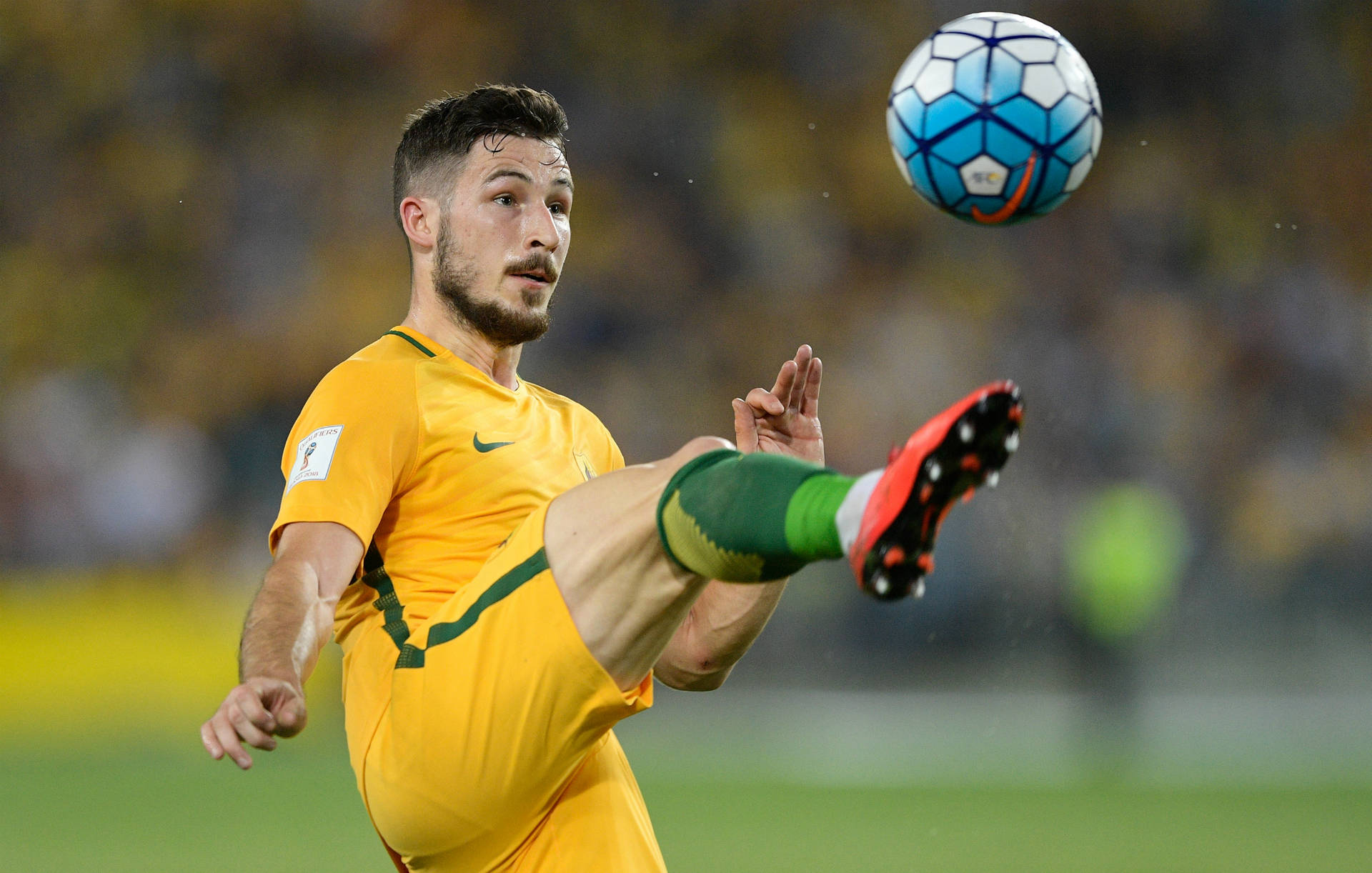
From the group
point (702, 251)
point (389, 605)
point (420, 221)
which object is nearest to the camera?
point (389, 605)

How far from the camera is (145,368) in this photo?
10914mm

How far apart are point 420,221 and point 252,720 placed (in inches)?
61.5

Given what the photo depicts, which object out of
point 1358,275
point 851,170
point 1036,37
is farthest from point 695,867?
point 1358,275

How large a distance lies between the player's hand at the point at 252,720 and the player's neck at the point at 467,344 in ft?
4.00

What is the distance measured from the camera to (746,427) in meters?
3.42

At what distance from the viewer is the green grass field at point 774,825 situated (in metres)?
5.91

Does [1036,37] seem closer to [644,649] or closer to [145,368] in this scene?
[644,649]

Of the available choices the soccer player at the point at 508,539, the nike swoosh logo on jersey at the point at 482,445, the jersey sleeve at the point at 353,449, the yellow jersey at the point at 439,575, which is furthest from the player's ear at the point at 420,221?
the nike swoosh logo on jersey at the point at 482,445

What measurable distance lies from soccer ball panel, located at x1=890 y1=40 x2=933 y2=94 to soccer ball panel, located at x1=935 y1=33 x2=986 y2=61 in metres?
0.03

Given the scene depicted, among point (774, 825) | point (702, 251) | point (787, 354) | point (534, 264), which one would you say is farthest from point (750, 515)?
point (702, 251)

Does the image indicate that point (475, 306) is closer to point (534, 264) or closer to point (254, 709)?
point (534, 264)

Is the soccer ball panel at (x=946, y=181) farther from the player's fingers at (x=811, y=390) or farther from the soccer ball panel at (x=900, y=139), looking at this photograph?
the player's fingers at (x=811, y=390)

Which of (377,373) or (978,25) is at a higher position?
(978,25)

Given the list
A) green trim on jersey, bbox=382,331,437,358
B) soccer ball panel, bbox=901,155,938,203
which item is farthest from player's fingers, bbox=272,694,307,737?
A: soccer ball panel, bbox=901,155,938,203
